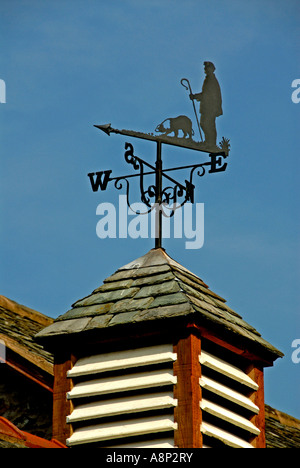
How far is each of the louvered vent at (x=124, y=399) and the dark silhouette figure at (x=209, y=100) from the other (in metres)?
2.31

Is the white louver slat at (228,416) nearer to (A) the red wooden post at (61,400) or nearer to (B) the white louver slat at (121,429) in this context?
(B) the white louver slat at (121,429)

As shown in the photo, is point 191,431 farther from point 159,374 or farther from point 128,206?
point 128,206

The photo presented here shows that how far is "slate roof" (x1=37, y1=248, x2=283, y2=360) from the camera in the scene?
8992mm

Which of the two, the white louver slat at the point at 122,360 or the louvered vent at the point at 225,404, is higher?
the white louver slat at the point at 122,360

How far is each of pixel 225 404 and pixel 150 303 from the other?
37.1 inches

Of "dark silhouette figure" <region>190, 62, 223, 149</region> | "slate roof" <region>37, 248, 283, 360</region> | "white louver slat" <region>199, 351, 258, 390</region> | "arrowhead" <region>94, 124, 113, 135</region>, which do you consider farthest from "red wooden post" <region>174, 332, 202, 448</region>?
"dark silhouette figure" <region>190, 62, 223, 149</region>

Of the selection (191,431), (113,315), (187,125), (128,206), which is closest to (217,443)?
(191,431)

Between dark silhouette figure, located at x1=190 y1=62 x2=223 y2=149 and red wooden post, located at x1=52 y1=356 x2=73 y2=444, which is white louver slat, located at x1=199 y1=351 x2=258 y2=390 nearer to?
red wooden post, located at x1=52 y1=356 x2=73 y2=444

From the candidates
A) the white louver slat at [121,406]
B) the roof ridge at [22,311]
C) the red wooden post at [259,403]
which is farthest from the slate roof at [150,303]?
the roof ridge at [22,311]

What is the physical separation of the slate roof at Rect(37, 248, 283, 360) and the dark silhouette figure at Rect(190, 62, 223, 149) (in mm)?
1241

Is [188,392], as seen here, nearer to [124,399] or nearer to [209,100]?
[124,399]

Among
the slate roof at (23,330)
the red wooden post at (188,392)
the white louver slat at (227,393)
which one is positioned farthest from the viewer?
the slate roof at (23,330)

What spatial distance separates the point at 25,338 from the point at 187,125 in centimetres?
233

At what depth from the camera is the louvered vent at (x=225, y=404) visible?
344 inches
